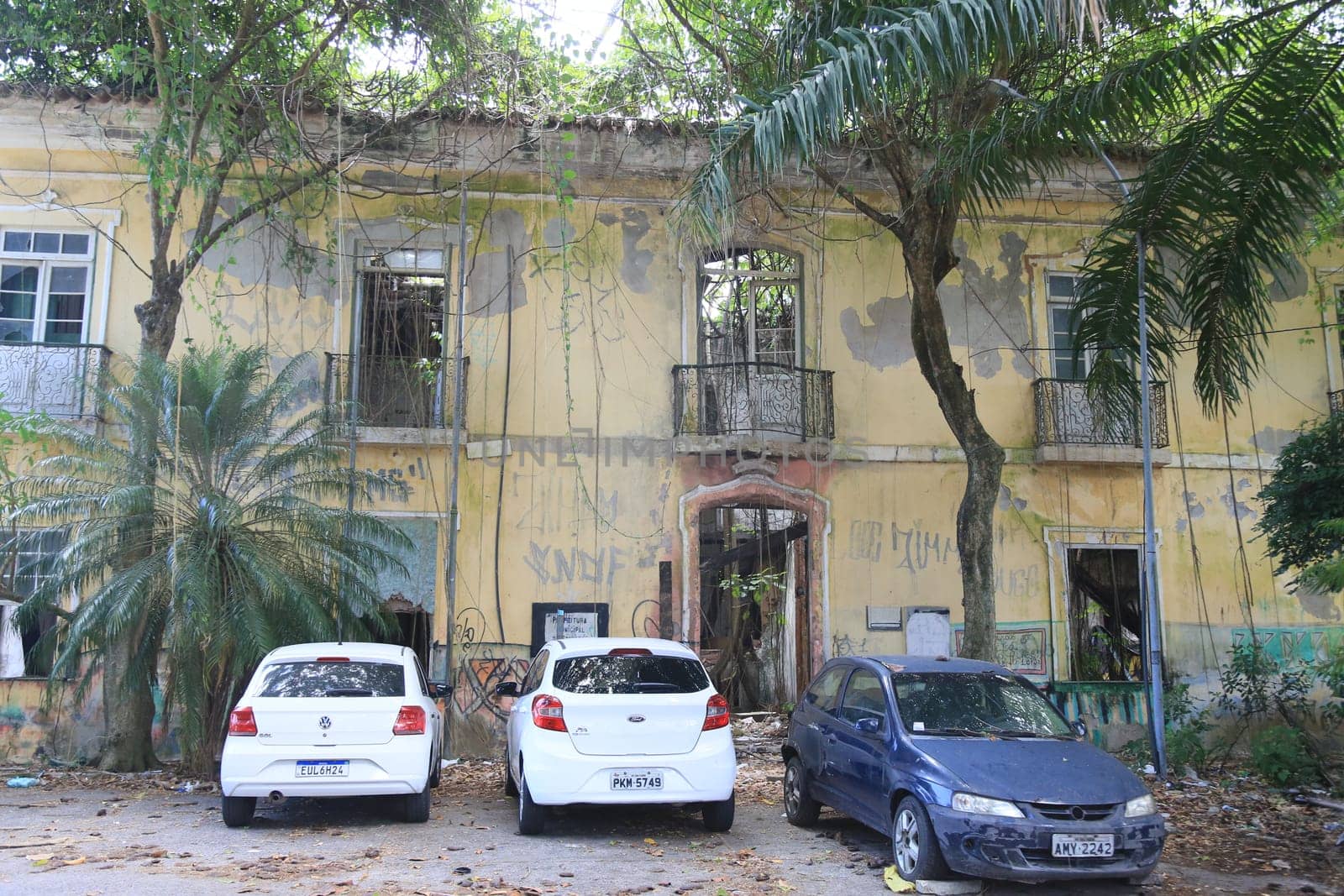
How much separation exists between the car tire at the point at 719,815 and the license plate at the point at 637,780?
0.72 m

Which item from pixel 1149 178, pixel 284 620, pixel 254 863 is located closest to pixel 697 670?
pixel 254 863

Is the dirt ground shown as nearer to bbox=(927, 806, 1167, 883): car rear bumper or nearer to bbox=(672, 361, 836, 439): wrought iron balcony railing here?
bbox=(927, 806, 1167, 883): car rear bumper

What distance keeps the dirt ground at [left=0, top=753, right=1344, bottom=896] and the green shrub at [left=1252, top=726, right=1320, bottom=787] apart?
571 millimetres

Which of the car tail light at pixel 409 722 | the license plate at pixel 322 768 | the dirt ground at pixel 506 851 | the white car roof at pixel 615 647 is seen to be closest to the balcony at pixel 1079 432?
the dirt ground at pixel 506 851

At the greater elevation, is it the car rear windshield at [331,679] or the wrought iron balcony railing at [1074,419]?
the wrought iron balcony railing at [1074,419]

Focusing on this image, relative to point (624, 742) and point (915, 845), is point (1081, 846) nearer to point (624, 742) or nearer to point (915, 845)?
point (915, 845)

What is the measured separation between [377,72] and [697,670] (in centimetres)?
900

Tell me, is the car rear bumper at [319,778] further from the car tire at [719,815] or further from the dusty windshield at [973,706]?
the dusty windshield at [973,706]

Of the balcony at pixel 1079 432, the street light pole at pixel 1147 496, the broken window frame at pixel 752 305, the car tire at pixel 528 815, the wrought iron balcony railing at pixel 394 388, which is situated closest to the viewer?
the car tire at pixel 528 815

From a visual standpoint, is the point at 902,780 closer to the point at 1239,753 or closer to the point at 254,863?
the point at 254,863

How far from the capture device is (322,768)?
8.58m

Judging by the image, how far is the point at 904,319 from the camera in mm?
15398

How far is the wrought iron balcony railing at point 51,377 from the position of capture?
1386 cm

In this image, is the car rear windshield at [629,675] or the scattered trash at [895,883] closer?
the scattered trash at [895,883]
